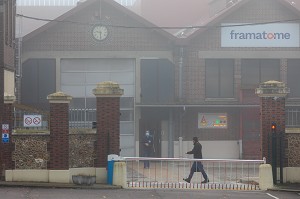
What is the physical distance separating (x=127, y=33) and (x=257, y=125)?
8726 mm

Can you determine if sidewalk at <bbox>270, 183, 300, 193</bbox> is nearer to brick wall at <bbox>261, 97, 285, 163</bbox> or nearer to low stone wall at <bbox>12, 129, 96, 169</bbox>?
brick wall at <bbox>261, 97, 285, 163</bbox>

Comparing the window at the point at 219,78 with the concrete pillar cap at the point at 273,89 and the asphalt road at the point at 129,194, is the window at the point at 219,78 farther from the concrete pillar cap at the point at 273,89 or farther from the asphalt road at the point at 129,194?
the asphalt road at the point at 129,194

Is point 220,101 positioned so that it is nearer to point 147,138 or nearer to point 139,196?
point 147,138

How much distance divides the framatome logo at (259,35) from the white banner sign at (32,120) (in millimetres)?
14263

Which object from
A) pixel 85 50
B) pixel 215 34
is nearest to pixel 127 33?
pixel 85 50

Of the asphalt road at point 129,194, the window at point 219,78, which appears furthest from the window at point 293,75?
the asphalt road at point 129,194

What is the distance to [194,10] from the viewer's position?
5062 centimetres

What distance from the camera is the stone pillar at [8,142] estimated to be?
65.6 feet

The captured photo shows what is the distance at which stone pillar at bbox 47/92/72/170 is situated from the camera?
2000 cm

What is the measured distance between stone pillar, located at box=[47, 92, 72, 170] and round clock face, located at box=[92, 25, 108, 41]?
1378cm

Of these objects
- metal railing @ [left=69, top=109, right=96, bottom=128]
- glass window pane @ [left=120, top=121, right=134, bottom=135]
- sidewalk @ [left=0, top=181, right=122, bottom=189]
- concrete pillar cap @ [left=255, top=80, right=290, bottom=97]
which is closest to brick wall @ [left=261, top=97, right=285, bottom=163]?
concrete pillar cap @ [left=255, top=80, right=290, bottom=97]

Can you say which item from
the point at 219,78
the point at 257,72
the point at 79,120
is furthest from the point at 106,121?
the point at 257,72

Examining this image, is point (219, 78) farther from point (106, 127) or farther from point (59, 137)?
point (59, 137)

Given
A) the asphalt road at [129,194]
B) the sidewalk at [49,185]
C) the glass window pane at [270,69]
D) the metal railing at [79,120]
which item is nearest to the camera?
the asphalt road at [129,194]
